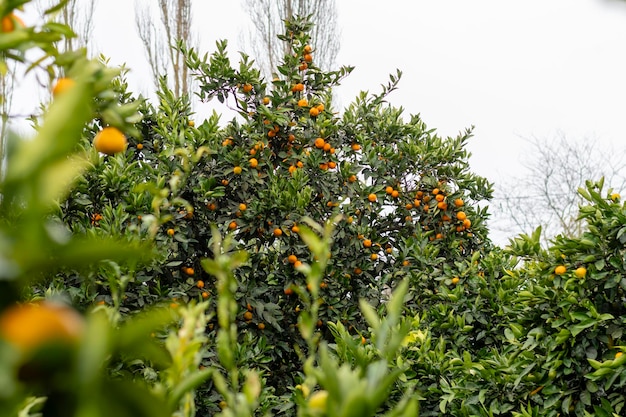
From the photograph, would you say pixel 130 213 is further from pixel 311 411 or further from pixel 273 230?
pixel 311 411

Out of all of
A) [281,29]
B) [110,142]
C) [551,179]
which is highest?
[281,29]

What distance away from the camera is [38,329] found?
282 millimetres

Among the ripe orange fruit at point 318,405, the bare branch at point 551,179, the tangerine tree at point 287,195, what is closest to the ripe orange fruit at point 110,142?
the ripe orange fruit at point 318,405

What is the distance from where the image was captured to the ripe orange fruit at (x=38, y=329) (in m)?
0.28

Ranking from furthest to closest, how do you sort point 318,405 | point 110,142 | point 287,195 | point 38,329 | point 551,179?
point 551,179
point 287,195
point 110,142
point 318,405
point 38,329

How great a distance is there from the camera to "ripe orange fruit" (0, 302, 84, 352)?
0.92 feet

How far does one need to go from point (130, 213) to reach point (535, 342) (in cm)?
185

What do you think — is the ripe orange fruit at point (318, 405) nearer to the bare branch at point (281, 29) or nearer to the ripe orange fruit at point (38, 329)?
the ripe orange fruit at point (38, 329)

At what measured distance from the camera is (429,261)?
11.5 feet

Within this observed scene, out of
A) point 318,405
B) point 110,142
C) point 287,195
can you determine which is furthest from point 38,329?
point 287,195

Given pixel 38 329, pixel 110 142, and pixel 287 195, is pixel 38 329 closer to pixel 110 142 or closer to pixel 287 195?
pixel 110 142

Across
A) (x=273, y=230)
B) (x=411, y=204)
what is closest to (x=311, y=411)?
(x=273, y=230)

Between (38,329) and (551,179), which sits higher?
(551,179)

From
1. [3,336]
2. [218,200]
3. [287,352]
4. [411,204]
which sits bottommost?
[3,336]
